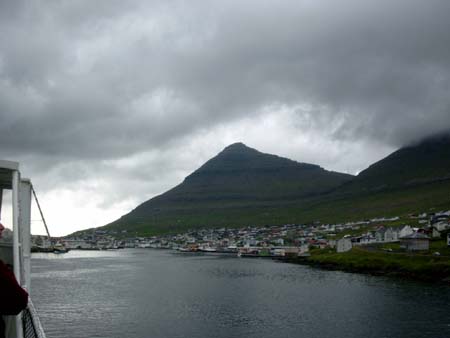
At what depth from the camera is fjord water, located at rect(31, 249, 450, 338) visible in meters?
41.6

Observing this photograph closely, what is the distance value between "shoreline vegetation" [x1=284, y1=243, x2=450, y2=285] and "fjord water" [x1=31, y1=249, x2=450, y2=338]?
16.1 feet

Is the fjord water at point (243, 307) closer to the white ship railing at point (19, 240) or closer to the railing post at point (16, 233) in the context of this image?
the white ship railing at point (19, 240)

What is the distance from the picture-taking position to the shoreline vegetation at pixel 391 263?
7469cm

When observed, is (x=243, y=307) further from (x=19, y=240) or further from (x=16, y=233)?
(x=16, y=233)

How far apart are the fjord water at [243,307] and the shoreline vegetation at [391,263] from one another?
4.92 m

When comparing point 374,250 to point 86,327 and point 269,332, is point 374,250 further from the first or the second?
point 86,327

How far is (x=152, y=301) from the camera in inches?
2334

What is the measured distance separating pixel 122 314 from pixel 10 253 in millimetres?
37600

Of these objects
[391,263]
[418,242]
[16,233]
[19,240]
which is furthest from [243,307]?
[418,242]

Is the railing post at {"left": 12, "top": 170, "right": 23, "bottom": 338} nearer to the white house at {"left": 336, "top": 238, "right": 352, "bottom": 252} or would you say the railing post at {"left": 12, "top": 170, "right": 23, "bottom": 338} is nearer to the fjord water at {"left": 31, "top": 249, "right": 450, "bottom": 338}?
the fjord water at {"left": 31, "top": 249, "right": 450, "bottom": 338}

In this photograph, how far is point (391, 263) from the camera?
89062 mm

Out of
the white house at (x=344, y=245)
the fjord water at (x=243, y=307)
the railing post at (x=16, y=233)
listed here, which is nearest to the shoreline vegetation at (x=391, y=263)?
the white house at (x=344, y=245)

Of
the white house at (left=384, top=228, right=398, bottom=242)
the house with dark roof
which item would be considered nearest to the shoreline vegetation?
the house with dark roof

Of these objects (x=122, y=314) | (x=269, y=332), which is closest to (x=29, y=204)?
(x=269, y=332)
